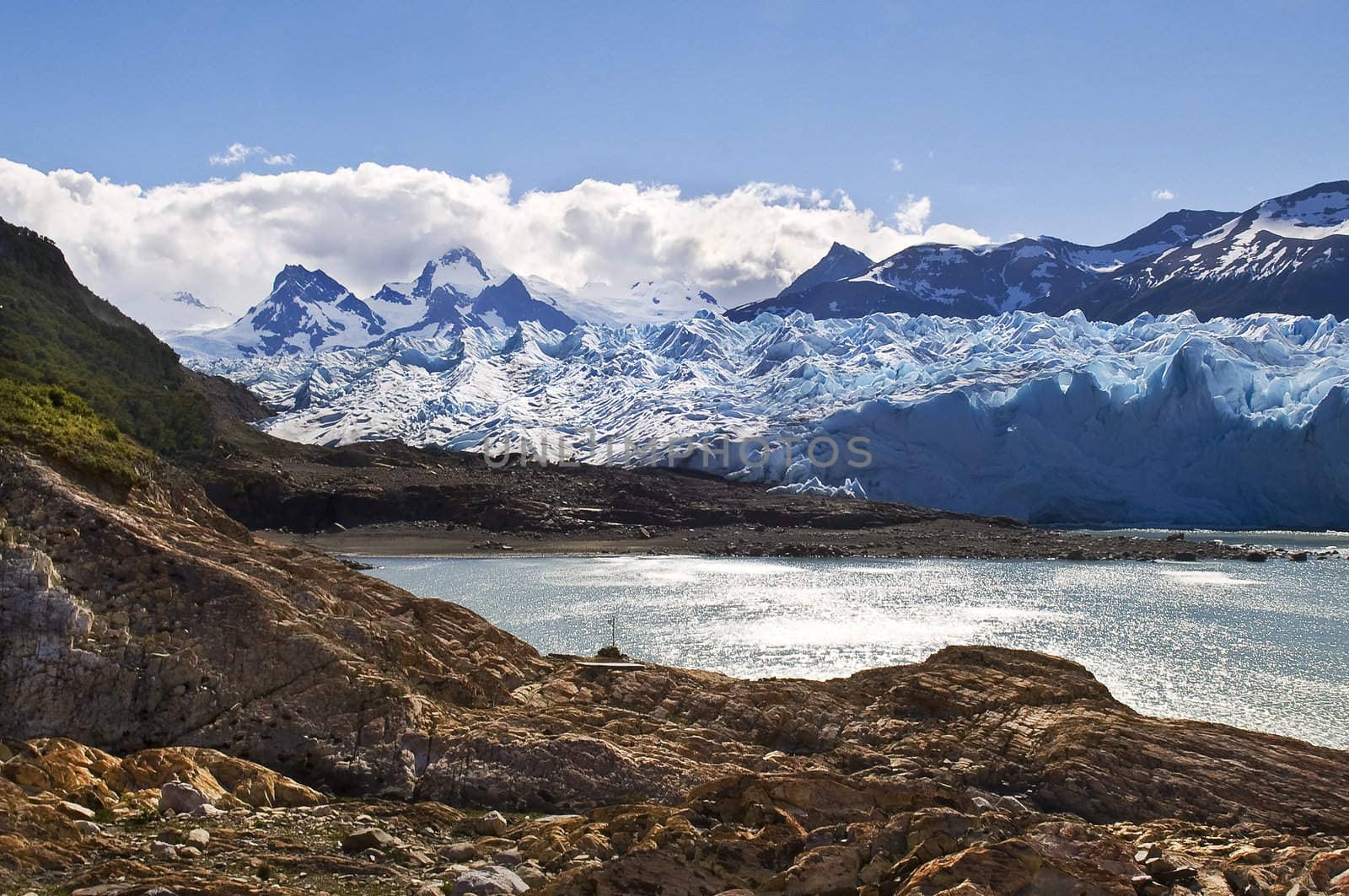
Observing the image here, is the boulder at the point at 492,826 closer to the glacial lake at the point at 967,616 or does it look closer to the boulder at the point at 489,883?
the boulder at the point at 489,883

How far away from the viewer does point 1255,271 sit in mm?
136125

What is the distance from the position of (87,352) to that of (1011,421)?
2221 inches

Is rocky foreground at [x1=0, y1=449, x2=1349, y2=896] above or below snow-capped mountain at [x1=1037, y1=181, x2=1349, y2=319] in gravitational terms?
below

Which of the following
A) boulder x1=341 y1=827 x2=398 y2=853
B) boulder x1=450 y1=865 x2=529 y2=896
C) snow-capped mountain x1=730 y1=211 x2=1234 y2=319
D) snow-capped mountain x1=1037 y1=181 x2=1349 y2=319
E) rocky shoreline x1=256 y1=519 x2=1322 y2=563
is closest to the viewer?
boulder x1=450 y1=865 x2=529 y2=896

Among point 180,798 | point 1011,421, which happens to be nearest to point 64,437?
point 180,798

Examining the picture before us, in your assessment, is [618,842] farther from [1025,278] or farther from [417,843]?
[1025,278]

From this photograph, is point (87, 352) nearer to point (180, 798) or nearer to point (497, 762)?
point (497, 762)

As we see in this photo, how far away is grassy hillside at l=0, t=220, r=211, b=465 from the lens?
183ft

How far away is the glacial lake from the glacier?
1649 cm

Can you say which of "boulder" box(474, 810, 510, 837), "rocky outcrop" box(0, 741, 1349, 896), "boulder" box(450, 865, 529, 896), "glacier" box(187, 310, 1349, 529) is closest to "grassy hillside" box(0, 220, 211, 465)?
"glacier" box(187, 310, 1349, 529)

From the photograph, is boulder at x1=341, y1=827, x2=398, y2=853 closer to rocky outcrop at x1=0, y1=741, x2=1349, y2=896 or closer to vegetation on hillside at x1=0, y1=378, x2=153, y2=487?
rocky outcrop at x1=0, y1=741, x2=1349, y2=896

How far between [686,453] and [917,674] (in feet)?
223

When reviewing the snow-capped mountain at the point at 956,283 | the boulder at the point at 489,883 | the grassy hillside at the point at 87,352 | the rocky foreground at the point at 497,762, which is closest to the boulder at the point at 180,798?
the rocky foreground at the point at 497,762

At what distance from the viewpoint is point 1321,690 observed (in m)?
24.4
